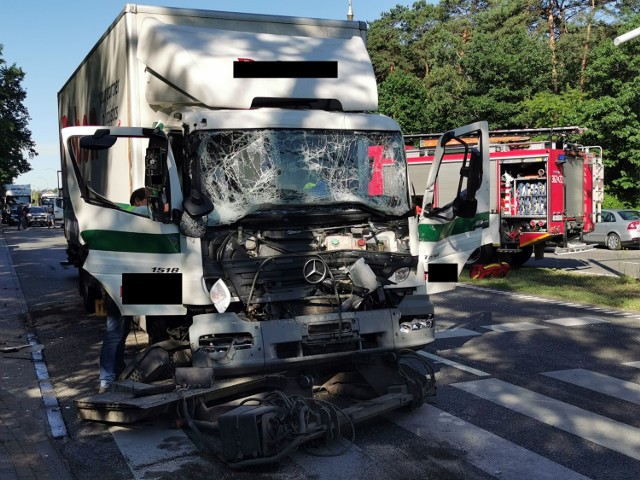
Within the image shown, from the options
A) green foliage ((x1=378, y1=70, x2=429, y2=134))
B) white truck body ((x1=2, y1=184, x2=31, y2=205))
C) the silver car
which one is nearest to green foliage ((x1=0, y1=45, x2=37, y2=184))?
white truck body ((x1=2, y1=184, x2=31, y2=205))

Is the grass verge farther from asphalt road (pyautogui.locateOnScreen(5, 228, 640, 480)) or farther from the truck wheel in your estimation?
the truck wheel

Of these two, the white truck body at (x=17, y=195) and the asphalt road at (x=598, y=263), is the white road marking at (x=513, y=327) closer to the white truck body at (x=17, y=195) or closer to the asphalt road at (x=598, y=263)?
the asphalt road at (x=598, y=263)

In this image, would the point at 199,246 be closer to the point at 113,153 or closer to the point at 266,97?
the point at 266,97

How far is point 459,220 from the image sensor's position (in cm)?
736

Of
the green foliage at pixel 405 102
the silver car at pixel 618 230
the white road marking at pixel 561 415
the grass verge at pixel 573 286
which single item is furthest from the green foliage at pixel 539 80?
the white road marking at pixel 561 415

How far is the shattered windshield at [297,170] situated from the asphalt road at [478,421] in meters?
1.91

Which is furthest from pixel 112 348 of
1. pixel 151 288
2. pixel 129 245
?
pixel 129 245

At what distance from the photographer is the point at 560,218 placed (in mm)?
18750

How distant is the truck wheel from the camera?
85.6ft

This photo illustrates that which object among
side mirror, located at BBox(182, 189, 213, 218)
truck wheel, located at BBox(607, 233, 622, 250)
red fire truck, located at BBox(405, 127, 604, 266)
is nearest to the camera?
side mirror, located at BBox(182, 189, 213, 218)

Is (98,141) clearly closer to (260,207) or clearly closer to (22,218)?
(260,207)

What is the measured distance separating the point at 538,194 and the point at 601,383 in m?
11.8

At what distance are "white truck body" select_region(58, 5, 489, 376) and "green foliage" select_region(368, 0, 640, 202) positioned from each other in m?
25.2

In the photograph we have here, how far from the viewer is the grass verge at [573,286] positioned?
13547mm
